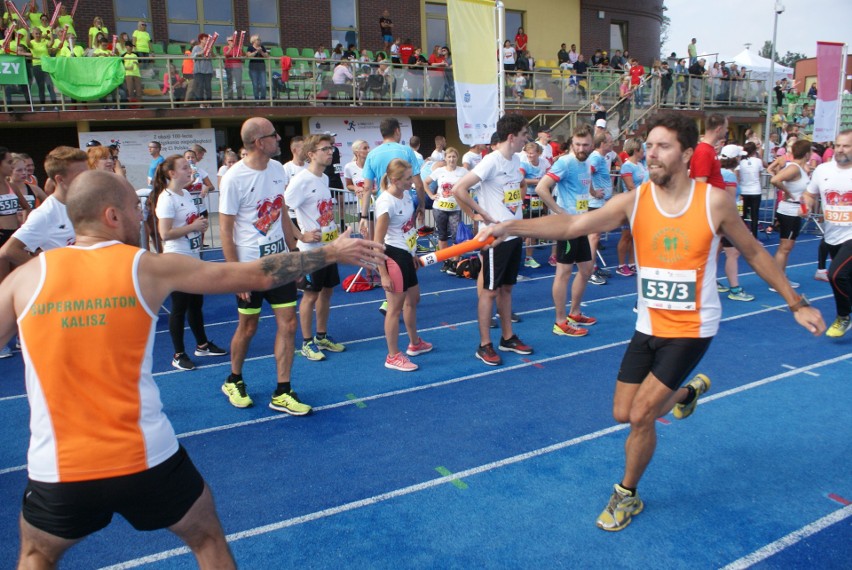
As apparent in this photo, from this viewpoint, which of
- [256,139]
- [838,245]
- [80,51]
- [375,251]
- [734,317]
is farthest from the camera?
[80,51]

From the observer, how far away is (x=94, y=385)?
2.18 m

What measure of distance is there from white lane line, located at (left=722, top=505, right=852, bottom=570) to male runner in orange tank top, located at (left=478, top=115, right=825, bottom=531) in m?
0.59

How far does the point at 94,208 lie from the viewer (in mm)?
2275

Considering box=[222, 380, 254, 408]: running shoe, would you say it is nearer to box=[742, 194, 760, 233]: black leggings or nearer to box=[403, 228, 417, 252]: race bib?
box=[403, 228, 417, 252]: race bib

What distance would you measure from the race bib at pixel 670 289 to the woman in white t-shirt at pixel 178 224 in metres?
4.33

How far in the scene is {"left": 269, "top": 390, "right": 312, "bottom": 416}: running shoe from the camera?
16.5 feet

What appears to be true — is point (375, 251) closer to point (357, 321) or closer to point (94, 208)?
point (94, 208)

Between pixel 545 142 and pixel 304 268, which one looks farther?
pixel 545 142

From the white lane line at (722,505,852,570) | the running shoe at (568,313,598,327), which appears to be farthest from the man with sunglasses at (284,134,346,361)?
the white lane line at (722,505,852,570)

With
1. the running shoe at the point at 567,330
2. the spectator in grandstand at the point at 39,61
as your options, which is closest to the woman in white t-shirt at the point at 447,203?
the running shoe at the point at 567,330

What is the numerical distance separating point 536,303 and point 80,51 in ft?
44.6

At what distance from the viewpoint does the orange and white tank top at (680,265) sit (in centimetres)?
328

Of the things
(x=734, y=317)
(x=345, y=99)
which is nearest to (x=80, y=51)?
(x=345, y=99)

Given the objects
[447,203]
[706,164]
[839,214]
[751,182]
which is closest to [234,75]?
[447,203]
